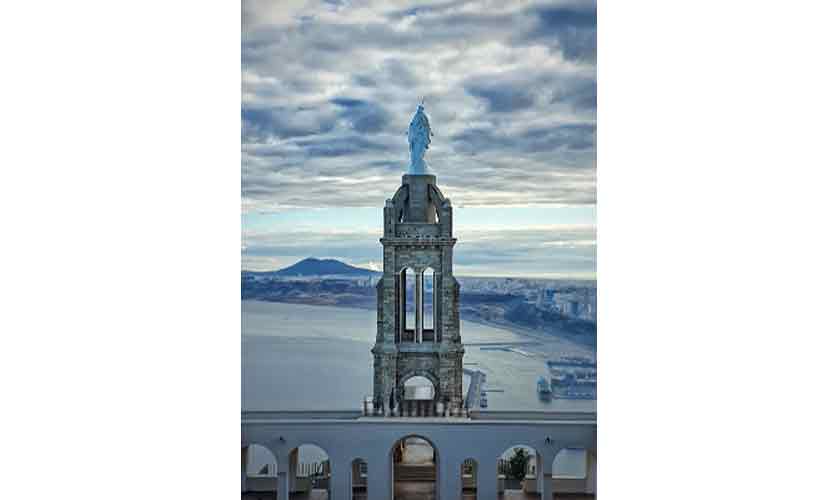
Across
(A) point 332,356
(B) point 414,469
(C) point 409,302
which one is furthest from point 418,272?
(B) point 414,469

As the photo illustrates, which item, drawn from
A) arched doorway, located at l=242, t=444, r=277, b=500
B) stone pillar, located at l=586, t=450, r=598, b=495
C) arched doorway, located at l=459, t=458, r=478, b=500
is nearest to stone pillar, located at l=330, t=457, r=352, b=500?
arched doorway, located at l=242, t=444, r=277, b=500

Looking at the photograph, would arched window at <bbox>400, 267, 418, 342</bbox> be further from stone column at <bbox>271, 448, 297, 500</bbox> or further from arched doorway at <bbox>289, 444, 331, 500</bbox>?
stone column at <bbox>271, 448, 297, 500</bbox>

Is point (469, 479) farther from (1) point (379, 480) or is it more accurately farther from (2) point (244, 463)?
(2) point (244, 463)

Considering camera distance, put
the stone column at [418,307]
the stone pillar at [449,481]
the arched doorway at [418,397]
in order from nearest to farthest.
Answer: the stone pillar at [449,481] < the arched doorway at [418,397] < the stone column at [418,307]

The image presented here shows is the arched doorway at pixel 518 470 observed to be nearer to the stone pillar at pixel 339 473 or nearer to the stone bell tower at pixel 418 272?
the stone bell tower at pixel 418 272

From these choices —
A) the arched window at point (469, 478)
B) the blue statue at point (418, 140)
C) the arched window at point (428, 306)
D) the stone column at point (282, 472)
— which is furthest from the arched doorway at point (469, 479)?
the blue statue at point (418, 140)
